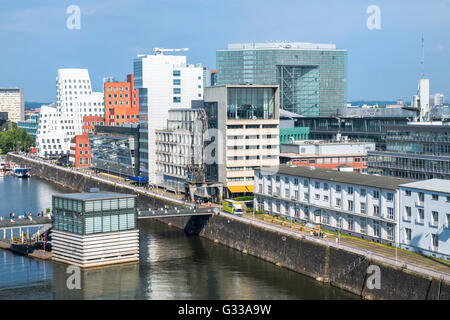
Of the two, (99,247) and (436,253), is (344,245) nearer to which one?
(436,253)

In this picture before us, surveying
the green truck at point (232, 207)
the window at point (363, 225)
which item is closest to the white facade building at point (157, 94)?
the green truck at point (232, 207)

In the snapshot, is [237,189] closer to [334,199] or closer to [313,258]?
[334,199]

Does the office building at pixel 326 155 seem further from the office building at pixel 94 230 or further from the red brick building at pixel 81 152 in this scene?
the red brick building at pixel 81 152

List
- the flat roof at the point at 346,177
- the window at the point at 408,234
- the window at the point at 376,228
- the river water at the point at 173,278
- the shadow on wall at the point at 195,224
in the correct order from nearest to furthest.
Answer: the river water at the point at 173,278, the window at the point at 408,234, the window at the point at 376,228, the flat roof at the point at 346,177, the shadow on wall at the point at 195,224

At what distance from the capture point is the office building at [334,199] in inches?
2704

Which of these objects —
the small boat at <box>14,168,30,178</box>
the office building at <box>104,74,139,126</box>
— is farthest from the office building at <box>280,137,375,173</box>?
the small boat at <box>14,168,30,178</box>

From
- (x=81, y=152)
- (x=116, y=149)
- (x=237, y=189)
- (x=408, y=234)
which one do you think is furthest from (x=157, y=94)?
(x=408, y=234)

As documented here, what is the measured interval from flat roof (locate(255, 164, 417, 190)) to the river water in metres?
11.3

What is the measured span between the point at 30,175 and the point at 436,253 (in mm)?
122604

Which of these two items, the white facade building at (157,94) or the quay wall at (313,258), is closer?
the quay wall at (313,258)

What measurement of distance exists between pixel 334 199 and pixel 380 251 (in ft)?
41.1

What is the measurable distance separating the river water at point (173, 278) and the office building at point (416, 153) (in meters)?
23.5
